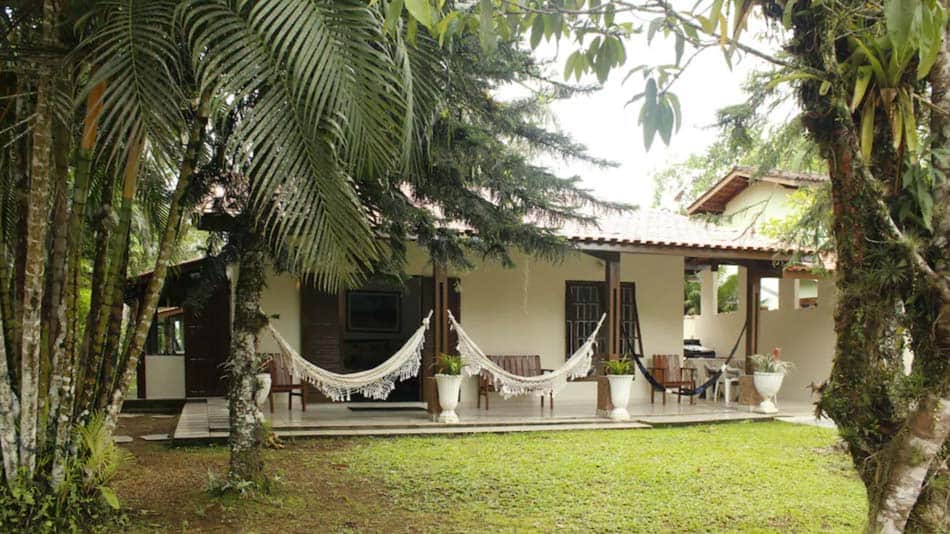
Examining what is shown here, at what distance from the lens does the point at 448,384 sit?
26.2ft

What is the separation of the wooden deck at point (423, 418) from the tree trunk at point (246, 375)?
211 centimetres

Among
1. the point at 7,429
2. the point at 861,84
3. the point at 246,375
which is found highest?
the point at 861,84

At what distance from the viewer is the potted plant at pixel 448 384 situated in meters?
7.99

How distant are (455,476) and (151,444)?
10.5ft

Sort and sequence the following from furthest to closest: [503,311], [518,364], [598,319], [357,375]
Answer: [598,319] < [503,311] < [518,364] < [357,375]

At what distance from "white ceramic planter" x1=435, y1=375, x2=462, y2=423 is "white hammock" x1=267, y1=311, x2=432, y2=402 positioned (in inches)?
16.5

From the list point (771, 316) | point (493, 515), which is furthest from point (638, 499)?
point (771, 316)

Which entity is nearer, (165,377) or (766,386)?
(766,386)

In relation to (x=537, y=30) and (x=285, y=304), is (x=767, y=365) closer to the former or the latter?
(x=285, y=304)

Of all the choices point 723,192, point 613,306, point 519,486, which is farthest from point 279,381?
point 723,192

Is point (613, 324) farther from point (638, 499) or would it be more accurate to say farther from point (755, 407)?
point (638, 499)

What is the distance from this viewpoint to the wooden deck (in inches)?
298

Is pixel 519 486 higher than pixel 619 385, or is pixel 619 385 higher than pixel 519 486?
pixel 619 385

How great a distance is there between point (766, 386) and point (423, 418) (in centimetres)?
440
